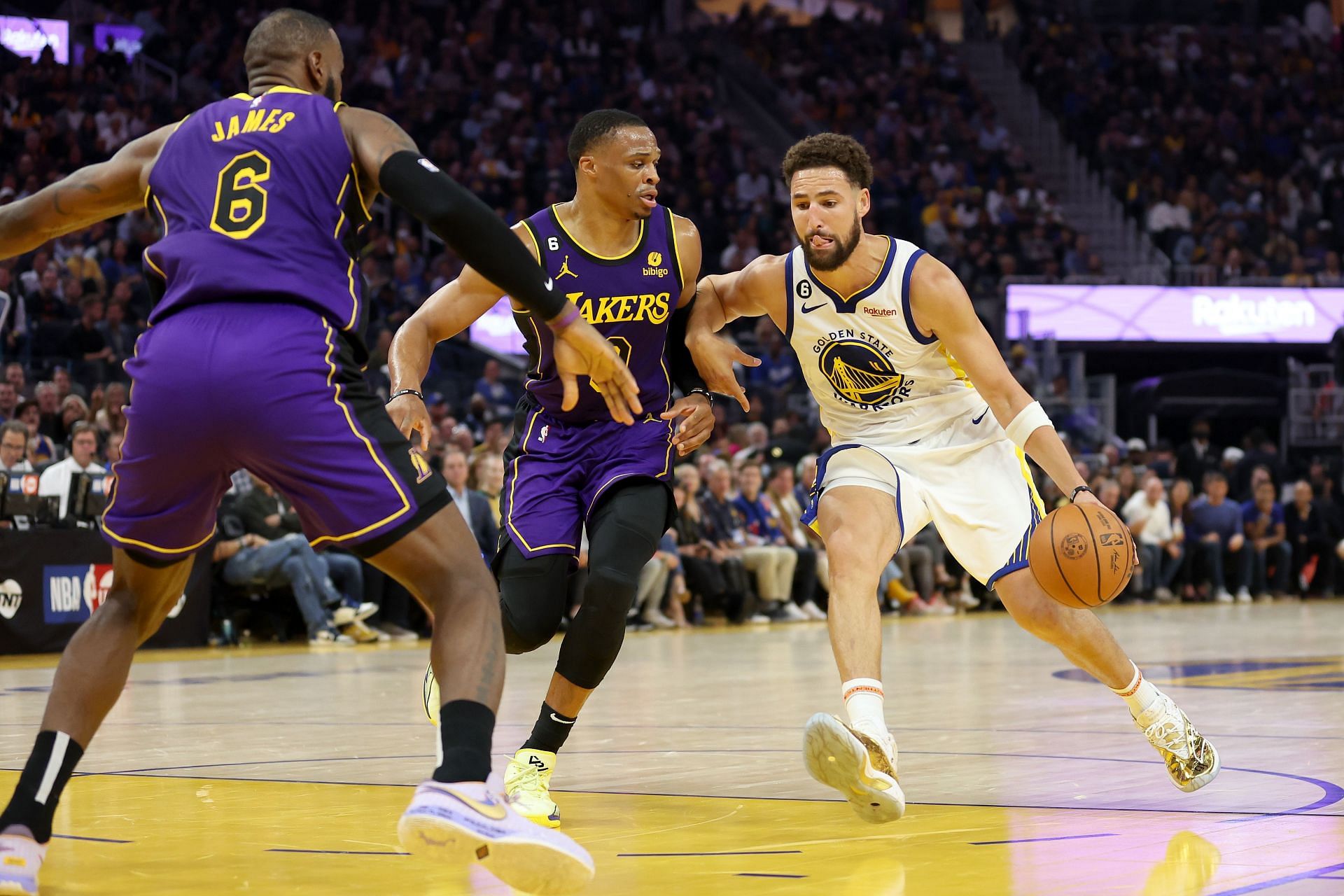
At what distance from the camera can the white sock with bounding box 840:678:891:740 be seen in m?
4.85

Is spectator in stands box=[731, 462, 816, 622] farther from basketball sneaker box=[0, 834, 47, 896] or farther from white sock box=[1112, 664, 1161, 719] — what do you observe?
basketball sneaker box=[0, 834, 47, 896]

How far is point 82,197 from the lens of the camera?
399 cm

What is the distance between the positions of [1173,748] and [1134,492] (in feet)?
48.5

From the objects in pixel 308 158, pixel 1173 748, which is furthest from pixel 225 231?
pixel 1173 748

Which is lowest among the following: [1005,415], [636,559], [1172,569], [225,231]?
[1172,569]

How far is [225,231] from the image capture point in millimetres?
3754

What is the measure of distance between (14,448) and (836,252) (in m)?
8.56

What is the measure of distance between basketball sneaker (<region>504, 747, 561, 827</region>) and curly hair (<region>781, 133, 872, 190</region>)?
203 centimetres

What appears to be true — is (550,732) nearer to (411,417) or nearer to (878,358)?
(411,417)

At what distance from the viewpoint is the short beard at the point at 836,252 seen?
554 cm

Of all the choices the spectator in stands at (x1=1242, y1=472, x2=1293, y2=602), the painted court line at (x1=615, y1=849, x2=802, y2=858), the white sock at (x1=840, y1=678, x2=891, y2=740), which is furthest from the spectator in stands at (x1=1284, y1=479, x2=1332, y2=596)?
the painted court line at (x1=615, y1=849, x2=802, y2=858)

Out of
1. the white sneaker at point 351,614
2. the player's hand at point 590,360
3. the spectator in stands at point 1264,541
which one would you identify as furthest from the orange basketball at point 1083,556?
the spectator in stands at point 1264,541

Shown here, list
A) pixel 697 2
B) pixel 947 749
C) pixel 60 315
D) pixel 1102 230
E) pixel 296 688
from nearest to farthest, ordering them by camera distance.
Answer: pixel 947 749
pixel 296 688
pixel 60 315
pixel 1102 230
pixel 697 2

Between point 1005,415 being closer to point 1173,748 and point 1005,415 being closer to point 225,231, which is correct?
point 1173,748
